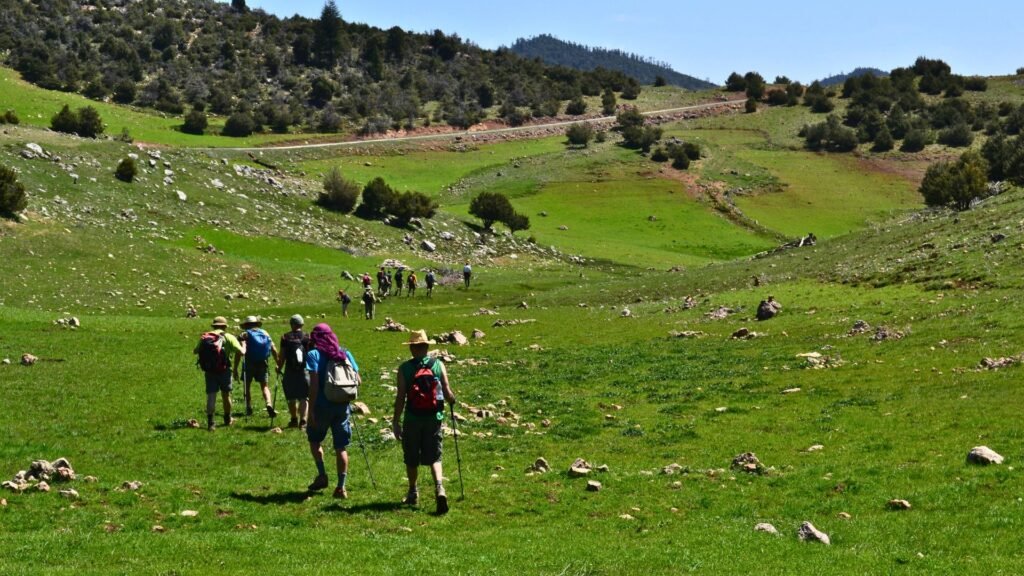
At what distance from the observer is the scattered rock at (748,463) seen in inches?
792

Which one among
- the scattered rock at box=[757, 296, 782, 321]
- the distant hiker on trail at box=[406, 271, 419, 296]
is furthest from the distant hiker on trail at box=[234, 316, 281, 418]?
the distant hiker on trail at box=[406, 271, 419, 296]

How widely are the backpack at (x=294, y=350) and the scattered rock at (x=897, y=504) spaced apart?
47.5 feet

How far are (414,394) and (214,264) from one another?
51.4 meters

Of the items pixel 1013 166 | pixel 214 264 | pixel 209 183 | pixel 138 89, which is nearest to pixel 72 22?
pixel 138 89

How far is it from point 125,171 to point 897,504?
73336 mm

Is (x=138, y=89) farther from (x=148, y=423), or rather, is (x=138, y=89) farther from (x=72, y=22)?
(x=148, y=423)

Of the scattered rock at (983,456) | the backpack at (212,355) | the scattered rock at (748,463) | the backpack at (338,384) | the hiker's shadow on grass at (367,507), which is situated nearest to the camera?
the hiker's shadow on grass at (367,507)

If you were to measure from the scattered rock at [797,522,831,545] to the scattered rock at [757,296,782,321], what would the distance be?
30611 millimetres

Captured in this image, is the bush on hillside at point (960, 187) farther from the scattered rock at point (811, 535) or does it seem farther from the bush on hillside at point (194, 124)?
the bush on hillside at point (194, 124)

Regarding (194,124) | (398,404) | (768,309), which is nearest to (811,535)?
(398,404)

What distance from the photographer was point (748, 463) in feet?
67.1

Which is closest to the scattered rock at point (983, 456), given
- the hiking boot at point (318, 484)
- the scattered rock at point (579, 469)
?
the scattered rock at point (579, 469)

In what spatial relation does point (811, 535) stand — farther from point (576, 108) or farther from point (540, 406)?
point (576, 108)

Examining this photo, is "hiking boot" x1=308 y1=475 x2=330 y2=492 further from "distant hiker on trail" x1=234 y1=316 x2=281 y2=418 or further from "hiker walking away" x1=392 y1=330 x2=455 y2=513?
"distant hiker on trail" x1=234 y1=316 x2=281 y2=418
